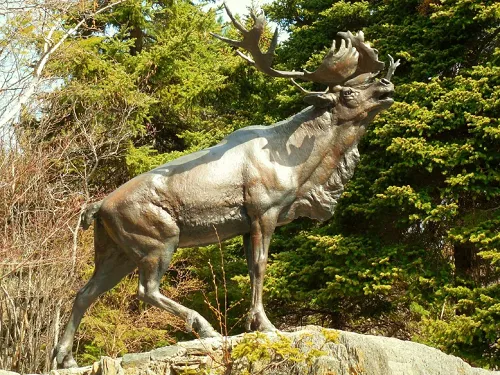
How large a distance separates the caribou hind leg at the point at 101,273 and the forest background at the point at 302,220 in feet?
13.5

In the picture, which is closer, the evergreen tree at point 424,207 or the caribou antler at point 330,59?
the caribou antler at point 330,59

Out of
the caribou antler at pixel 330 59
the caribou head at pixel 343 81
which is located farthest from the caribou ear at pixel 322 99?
the caribou antler at pixel 330 59

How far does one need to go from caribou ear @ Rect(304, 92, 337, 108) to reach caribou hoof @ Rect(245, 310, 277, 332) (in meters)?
1.94

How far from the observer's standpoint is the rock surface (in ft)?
19.0

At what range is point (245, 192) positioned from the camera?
21.0ft

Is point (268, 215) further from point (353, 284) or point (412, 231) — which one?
point (412, 231)

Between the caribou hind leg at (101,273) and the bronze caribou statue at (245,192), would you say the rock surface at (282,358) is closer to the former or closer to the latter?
the bronze caribou statue at (245,192)

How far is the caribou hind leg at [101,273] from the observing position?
254 inches

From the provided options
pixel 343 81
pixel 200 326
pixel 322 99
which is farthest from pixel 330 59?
pixel 200 326

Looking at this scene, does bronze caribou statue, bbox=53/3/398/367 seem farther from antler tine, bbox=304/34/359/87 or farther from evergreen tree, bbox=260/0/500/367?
evergreen tree, bbox=260/0/500/367

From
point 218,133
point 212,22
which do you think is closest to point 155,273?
point 218,133

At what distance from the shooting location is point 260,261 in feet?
20.7

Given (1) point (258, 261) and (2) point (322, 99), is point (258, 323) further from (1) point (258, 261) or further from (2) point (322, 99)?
(2) point (322, 99)

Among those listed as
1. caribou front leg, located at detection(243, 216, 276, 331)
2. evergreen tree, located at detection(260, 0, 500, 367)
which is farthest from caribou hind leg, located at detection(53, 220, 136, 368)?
evergreen tree, located at detection(260, 0, 500, 367)
